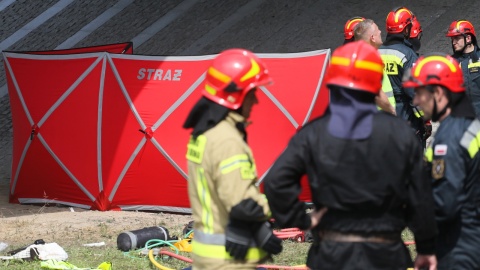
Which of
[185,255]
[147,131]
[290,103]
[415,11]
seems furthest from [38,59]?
[415,11]

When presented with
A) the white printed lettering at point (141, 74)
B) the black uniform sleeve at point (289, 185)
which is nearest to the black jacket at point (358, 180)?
the black uniform sleeve at point (289, 185)

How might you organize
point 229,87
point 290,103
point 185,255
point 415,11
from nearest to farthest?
point 229,87 → point 185,255 → point 290,103 → point 415,11

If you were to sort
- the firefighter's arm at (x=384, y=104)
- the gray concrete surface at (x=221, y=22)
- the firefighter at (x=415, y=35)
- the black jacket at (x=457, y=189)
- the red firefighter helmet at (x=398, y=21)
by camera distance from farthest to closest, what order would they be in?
1. the gray concrete surface at (x=221, y=22)
2. the firefighter at (x=415, y=35)
3. the red firefighter helmet at (x=398, y=21)
4. the firefighter's arm at (x=384, y=104)
5. the black jacket at (x=457, y=189)

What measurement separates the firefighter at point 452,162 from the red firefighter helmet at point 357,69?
59 centimetres

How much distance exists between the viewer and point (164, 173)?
11141 mm

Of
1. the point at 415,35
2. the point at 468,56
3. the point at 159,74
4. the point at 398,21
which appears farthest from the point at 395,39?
the point at 159,74

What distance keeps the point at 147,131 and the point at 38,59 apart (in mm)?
1665

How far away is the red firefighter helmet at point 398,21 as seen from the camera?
10195 mm

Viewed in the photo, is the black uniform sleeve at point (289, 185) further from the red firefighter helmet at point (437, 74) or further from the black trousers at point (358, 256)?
the red firefighter helmet at point (437, 74)

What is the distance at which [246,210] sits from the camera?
15.6ft

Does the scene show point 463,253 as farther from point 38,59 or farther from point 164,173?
point 38,59

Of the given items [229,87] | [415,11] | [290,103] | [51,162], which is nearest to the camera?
[229,87]

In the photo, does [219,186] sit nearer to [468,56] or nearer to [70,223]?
[70,223]

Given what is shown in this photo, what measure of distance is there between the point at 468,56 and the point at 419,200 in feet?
21.6
